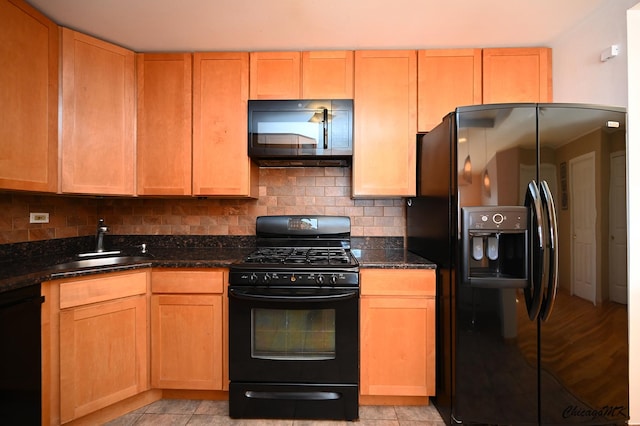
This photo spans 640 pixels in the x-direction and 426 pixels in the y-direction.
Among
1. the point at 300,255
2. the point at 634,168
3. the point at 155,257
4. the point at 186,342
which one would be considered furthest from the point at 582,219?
the point at 155,257

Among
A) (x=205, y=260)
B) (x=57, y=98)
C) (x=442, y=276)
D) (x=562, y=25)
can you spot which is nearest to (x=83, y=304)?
(x=205, y=260)

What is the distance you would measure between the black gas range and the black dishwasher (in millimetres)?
955

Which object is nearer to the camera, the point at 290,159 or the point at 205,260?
the point at 205,260

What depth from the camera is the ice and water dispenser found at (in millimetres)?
1526

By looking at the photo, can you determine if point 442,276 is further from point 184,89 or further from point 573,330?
point 184,89

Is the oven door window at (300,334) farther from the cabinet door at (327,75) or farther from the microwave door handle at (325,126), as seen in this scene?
the cabinet door at (327,75)

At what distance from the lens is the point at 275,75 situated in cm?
215

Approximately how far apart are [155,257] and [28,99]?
3.86ft

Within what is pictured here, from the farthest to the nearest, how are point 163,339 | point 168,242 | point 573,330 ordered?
point 168,242 → point 163,339 → point 573,330

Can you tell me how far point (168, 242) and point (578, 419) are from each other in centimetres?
302

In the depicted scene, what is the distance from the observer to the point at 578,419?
157 centimetres

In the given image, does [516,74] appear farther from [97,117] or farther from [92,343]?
[92,343]

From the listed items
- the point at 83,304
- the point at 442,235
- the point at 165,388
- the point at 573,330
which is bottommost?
the point at 165,388

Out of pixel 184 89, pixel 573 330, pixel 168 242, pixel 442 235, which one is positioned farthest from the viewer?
pixel 168 242
